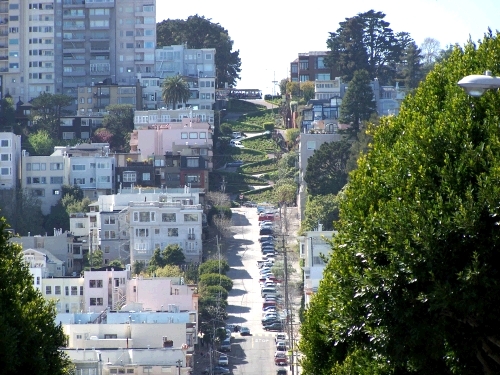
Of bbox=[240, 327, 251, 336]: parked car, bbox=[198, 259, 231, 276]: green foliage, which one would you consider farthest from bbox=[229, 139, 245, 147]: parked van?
bbox=[240, 327, 251, 336]: parked car

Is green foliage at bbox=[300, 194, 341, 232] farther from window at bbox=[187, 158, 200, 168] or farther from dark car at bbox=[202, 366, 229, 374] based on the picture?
dark car at bbox=[202, 366, 229, 374]

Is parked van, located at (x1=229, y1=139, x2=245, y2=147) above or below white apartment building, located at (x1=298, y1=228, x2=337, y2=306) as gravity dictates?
above

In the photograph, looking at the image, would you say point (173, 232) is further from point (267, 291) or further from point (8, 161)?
point (8, 161)

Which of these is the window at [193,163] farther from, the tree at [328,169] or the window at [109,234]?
the window at [109,234]

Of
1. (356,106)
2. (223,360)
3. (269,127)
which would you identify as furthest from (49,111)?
(223,360)

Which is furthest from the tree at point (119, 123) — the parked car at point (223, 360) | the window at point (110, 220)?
the parked car at point (223, 360)
